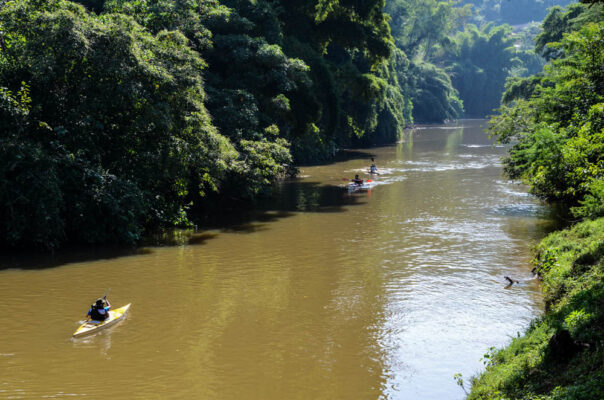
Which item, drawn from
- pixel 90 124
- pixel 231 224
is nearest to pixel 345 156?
pixel 231 224

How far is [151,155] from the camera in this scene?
22.5 m

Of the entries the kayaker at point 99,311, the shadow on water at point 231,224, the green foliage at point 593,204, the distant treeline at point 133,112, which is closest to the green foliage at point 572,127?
the green foliage at point 593,204

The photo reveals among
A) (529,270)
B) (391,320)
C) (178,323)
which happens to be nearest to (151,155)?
(178,323)

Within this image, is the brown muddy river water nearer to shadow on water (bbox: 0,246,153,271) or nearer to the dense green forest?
shadow on water (bbox: 0,246,153,271)

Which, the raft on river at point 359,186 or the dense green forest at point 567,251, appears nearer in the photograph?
the dense green forest at point 567,251

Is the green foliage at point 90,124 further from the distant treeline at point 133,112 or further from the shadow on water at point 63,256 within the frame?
the shadow on water at point 63,256

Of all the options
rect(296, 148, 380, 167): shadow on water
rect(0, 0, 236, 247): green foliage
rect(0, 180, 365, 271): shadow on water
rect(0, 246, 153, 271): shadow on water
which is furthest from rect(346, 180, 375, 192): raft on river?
rect(0, 246, 153, 271): shadow on water

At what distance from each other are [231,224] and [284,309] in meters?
11.2

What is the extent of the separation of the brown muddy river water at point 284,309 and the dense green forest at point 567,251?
140 centimetres

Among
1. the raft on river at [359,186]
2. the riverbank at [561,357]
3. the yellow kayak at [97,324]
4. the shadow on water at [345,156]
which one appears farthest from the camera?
the shadow on water at [345,156]

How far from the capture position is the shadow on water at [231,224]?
19828 mm

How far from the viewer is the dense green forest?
8893mm

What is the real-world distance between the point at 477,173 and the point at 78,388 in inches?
1477

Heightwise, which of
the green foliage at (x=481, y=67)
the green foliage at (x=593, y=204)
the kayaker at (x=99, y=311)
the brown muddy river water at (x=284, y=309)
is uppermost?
the green foliage at (x=481, y=67)
